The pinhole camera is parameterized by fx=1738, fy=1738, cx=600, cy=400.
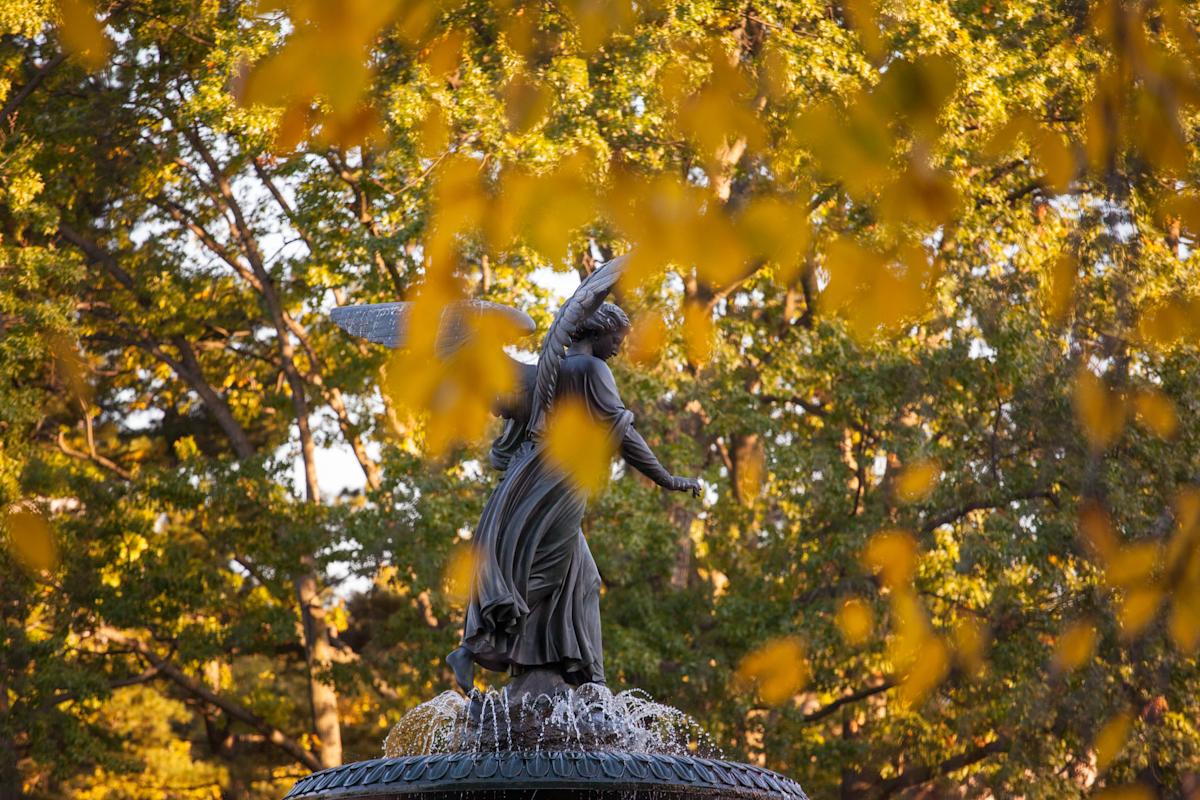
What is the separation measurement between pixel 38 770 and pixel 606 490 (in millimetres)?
9000

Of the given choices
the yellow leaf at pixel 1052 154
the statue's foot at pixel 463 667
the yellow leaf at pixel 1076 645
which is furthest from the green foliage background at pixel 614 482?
the yellow leaf at pixel 1052 154

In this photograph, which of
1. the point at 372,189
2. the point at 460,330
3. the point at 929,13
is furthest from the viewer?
the point at 372,189

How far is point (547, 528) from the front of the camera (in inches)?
359

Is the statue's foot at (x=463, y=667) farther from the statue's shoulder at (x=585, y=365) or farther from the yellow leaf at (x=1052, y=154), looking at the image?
the yellow leaf at (x=1052, y=154)

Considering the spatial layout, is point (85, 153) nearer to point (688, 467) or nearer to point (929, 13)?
point (688, 467)

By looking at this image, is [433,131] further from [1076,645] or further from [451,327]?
[1076,645]

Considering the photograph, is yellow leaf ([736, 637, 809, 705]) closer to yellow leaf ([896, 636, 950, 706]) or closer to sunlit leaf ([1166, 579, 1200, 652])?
yellow leaf ([896, 636, 950, 706])

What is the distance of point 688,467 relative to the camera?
19453 mm

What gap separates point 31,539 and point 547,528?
37.9ft

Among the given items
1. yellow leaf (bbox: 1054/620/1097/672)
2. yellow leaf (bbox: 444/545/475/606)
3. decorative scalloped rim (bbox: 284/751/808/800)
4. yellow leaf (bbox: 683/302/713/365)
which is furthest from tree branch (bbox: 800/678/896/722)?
decorative scalloped rim (bbox: 284/751/808/800)

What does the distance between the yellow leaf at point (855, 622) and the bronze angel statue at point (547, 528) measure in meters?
9.01

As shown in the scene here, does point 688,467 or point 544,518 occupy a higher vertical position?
point 688,467

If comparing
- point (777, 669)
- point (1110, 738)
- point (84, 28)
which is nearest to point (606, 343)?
point (84, 28)

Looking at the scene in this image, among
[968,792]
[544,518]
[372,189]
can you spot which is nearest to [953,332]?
[968,792]
